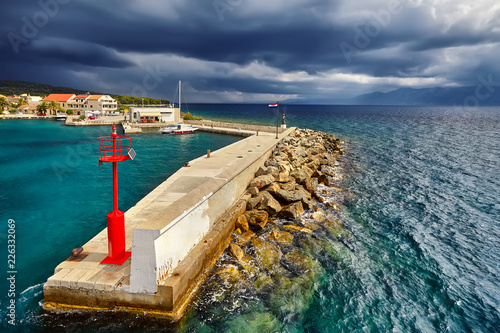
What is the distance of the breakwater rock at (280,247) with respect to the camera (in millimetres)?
7422

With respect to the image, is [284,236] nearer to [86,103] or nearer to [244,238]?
[244,238]

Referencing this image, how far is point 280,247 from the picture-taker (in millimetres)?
10078

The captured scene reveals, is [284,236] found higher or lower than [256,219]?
lower

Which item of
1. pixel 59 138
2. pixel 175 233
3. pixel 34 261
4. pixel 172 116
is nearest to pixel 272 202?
pixel 175 233

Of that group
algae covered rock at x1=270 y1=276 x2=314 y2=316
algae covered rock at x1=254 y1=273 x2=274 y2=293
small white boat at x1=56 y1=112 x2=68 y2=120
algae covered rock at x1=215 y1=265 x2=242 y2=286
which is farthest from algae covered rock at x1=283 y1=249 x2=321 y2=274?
small white boat at x1=56 y1=112 x2=68 y2=120

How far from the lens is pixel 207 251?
27.3ft

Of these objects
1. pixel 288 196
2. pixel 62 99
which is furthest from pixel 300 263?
pixel 62 99

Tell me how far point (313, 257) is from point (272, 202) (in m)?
3.61

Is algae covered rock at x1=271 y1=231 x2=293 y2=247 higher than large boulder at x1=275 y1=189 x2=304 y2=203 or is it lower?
lower

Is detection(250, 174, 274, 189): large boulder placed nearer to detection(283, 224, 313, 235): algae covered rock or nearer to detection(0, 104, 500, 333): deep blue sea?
detection(283, 224, 313, 235): algae covered rock

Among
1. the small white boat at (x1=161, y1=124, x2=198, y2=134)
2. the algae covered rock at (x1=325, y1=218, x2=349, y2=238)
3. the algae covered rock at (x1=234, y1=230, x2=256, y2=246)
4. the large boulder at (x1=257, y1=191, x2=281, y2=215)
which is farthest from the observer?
the small white boat at (x1=161, y1=124, x2=198, y2=134)

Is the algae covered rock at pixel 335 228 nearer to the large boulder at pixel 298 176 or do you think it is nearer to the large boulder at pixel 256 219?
the large boulder at pixel 256 219

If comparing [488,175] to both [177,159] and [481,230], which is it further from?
[177,159]

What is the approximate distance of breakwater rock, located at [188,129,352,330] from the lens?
7.42 m
